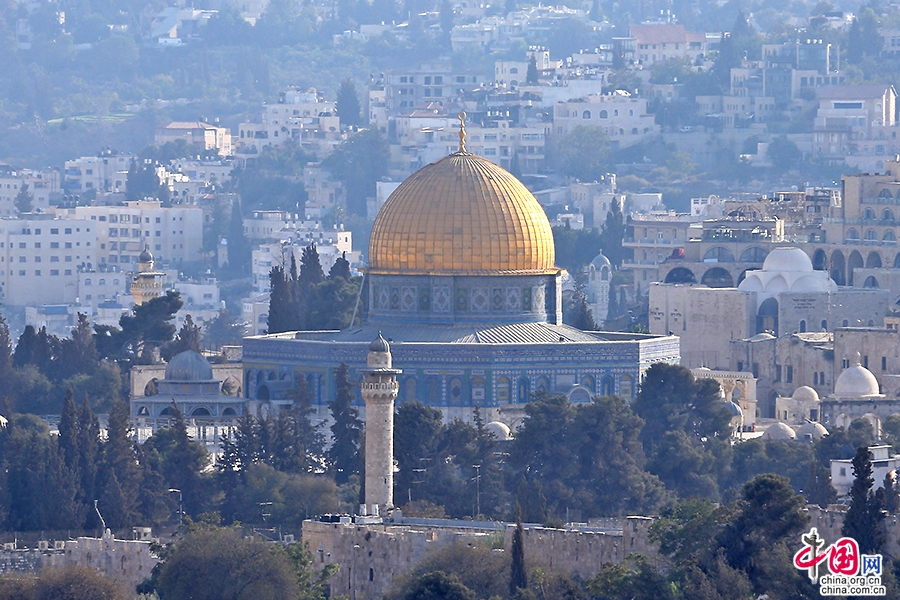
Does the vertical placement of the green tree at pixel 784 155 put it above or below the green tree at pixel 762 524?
above

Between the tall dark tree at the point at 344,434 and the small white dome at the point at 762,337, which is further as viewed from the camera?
the small white dome at the point at 762,337

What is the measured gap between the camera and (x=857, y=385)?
8019cm

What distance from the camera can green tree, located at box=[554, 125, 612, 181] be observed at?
16000cm

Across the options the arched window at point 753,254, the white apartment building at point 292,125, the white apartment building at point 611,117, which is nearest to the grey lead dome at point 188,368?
the arched window at point 753,254

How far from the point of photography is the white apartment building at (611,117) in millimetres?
163875

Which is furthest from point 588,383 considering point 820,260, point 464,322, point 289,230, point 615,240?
point 289,230

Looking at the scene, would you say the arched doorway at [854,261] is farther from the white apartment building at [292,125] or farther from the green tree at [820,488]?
the white apartment building at [292,125]

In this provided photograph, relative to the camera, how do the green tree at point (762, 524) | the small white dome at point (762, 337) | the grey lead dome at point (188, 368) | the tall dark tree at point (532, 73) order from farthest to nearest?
the tall dark tree at point (532, 73), the small white dome at point (762, 337), the grey lead dome at point (188, 368), the green tree at point (762, 524)

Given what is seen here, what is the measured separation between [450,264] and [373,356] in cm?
1360

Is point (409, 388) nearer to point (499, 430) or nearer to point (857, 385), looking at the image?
point (499, 430)

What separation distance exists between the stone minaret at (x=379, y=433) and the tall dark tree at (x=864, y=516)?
10770 millimetres

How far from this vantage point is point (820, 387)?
3369 inches

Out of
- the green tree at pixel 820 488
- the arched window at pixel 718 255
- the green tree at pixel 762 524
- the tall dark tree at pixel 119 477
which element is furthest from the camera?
the arched window at pixel 718 255

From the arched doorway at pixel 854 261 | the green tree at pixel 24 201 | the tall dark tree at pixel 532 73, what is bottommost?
the arched doorway at pixel 854 261
